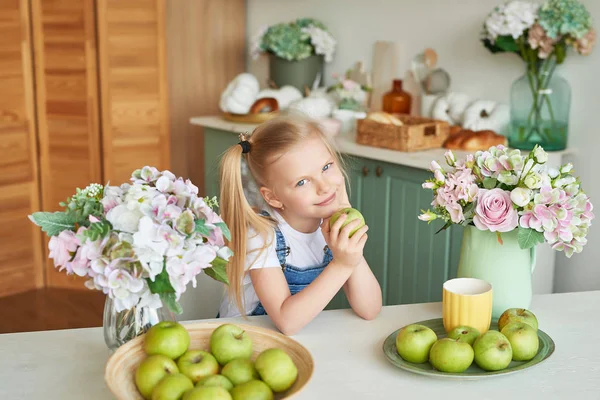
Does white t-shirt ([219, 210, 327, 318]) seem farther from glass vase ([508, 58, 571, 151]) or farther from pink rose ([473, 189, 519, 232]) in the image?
glass vase ([508, 58, 571, 151])

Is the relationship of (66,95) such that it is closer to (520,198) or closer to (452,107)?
(452,107)

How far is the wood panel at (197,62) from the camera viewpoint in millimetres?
3955

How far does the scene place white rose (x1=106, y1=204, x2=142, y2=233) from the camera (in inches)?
46.9

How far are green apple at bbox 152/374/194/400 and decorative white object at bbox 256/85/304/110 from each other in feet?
8.09

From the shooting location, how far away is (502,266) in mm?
1533

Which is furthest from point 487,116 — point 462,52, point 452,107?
point 462,52

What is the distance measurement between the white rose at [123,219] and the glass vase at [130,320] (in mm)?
180

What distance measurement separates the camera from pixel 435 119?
2973 millimetres

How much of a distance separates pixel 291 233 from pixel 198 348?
0.58 meters

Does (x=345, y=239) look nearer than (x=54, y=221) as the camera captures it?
No

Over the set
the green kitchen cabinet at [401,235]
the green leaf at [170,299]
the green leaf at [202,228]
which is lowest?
the green kitchen cabinet at [401,235]

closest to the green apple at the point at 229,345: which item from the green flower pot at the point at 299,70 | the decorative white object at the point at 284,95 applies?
the decorative white object at the point at 284,95

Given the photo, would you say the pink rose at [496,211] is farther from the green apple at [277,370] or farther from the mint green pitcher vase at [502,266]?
the green apple at [277,370]

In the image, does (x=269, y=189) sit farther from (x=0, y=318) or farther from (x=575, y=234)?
(x=0, y=318)
